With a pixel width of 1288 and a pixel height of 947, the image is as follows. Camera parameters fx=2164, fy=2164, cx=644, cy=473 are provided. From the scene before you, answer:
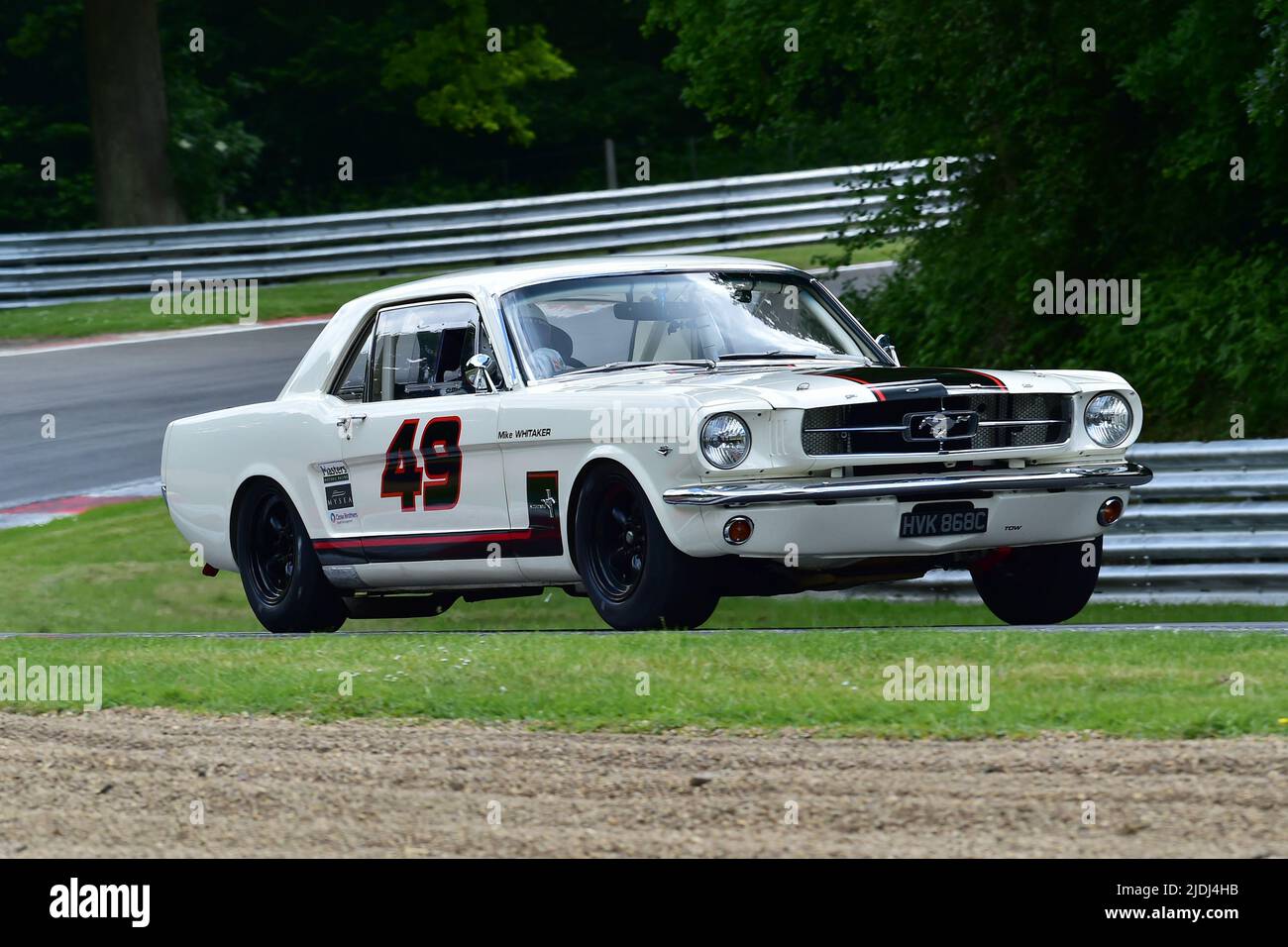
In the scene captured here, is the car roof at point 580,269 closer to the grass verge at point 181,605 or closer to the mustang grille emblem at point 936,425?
the mustang grille emblem at point 936,425

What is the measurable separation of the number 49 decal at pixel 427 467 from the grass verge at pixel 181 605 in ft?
5.95

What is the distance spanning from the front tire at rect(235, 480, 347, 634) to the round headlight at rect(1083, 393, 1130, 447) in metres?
3.83

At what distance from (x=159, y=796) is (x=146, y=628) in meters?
6.28

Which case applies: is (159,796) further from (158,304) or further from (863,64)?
(158,304)

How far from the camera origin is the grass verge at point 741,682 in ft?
23.0

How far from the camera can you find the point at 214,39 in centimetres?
3425

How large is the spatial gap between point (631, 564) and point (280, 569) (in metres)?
2.72

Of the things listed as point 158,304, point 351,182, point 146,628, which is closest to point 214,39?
point 351,182

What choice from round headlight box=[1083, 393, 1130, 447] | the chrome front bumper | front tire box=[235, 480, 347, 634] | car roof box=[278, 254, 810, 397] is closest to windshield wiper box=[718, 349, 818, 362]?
car roof box=[278, 254, 810, 397]

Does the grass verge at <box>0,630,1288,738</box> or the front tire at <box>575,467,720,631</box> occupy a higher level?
the front tire at <box>575,467,720,631</box>

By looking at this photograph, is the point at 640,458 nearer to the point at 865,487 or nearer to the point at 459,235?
the point at 865,487

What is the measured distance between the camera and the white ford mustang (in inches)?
334

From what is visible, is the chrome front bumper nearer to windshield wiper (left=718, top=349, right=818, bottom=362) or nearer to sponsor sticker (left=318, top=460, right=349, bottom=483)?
windshield wiper (left=718, top=349, right=818, bottom=362)

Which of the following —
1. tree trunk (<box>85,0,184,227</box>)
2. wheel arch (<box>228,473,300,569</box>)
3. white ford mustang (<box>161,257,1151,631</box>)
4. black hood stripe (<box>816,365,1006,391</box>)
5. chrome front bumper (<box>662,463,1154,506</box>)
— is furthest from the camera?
tree trunk (<box>85,0,184,227</box>)
